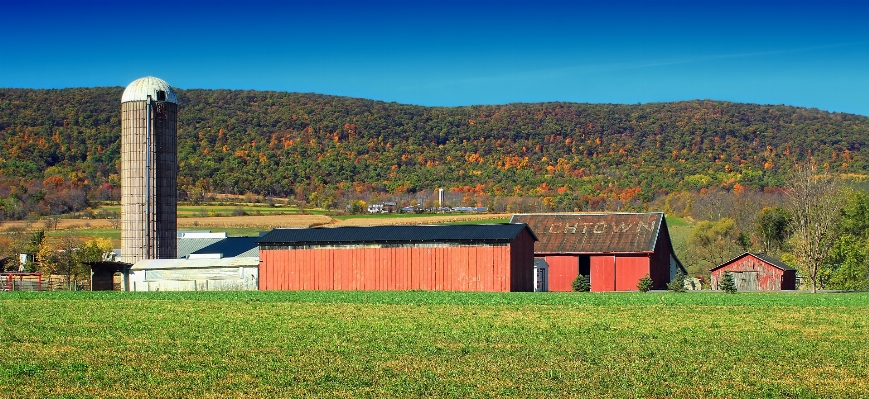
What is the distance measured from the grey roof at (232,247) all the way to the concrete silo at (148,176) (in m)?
3.59

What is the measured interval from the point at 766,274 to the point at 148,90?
111 ft

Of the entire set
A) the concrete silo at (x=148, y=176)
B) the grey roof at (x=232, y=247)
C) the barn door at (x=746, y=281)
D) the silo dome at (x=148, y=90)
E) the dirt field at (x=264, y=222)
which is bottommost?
the barn door at (x=746, y=281)

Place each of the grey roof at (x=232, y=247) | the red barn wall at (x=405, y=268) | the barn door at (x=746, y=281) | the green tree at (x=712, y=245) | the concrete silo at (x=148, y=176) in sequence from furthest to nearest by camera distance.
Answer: the green tree at (x=712, y=245), the grey roof at (x=232, y=247), the barn door at (x=746, y=281), the concrete silo at (x=148, y=176), the red barn wall at (x=405, y=268)

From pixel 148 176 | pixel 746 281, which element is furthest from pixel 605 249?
pixel 148 176

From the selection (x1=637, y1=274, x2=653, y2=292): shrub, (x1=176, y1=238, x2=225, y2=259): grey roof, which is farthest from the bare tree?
(x1=176, y1=238, x2=225, y2=259): grey roof

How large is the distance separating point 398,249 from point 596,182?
99821 mm


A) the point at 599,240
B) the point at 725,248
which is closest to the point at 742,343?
the point at 599,240

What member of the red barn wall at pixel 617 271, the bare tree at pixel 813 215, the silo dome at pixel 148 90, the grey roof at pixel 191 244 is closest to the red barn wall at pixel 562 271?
the red barn wall at pixel 617 271

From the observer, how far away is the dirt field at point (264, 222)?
95812mm

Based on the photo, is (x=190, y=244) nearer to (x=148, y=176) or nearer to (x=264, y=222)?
(x=148, y=176)

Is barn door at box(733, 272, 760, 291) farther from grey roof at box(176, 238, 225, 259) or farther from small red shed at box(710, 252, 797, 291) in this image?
grey roof at box(176, 238, 225, 259)

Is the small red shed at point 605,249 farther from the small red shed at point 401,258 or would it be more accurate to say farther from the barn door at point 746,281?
the small red shed at point 401,258

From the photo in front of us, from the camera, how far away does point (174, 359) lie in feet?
59.6

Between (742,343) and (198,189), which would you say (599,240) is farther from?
(198,189)
